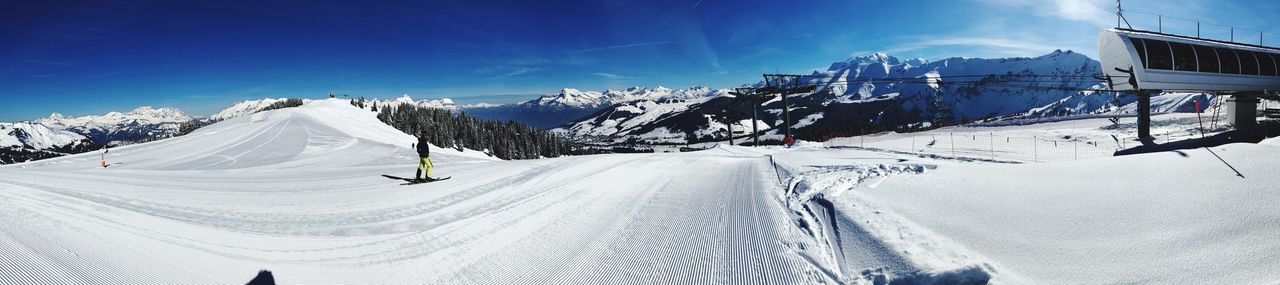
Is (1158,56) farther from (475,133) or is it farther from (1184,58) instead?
(475,133)

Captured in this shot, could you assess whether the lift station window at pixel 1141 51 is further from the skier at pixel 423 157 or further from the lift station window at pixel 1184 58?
the skier at pixel 423 157

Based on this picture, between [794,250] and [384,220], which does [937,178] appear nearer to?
[794,250]

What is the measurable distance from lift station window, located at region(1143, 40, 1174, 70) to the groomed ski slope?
1624 cm

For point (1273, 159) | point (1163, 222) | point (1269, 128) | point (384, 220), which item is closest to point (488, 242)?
point (384, 220)

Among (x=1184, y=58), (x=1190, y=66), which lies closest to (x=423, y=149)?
(x=1184, y=58)

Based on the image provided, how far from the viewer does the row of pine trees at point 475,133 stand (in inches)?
3230

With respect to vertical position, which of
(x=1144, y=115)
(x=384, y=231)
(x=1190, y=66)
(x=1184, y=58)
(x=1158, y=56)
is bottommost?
(x=384, y=231)

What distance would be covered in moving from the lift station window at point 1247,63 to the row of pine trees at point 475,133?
78303 millimetres

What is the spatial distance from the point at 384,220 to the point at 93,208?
3176mm

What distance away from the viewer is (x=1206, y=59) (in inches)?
740

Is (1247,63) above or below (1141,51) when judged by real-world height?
below

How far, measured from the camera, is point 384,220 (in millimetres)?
6645

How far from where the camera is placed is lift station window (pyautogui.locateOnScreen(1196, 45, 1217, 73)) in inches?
739

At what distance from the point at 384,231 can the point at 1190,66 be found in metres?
28.4
